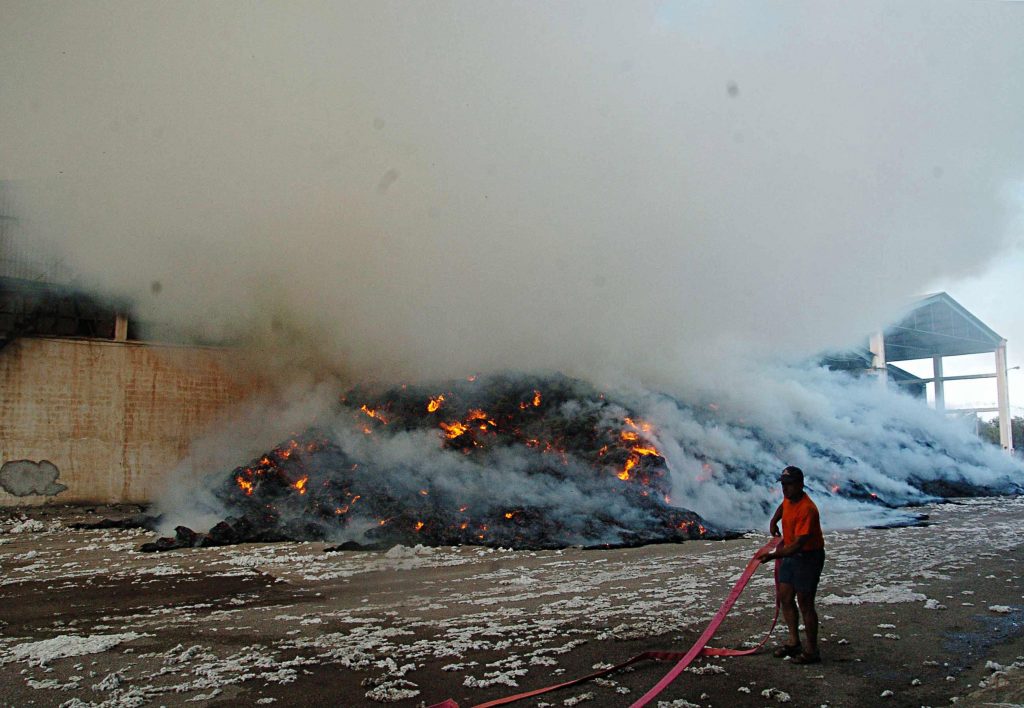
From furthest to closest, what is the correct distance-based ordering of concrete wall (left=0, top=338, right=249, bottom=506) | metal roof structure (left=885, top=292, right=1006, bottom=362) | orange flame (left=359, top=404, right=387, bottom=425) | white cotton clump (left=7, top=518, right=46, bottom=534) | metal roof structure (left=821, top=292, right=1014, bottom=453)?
metal roof structure (left=885, top=292, right=1006, bottom=362) < metal roof structure (left=821, top=292, right=1014, bottom=453) < concrete wall (left=0, top=338, right=249, bottom=506) < orange flame (left=359, top=404, right=387, bottom=425) < white cotton clump (left=7, top=518, right=46, bottom=534)

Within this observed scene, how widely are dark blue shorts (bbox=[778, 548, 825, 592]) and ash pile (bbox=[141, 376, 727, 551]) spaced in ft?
20.2

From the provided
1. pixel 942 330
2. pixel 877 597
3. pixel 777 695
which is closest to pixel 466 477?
pixel 877 597

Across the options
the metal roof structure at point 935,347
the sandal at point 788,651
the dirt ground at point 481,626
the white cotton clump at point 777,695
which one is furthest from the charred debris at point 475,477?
the metal roof structure at point 935,347

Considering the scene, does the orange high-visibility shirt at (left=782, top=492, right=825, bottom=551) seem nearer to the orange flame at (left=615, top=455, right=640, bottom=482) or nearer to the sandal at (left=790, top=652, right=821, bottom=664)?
the sandal at (left=790, top=652, right=821, bottom=664)

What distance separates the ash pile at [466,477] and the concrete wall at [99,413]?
3.70m

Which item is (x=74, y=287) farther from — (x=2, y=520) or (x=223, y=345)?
(x=2, y=520)

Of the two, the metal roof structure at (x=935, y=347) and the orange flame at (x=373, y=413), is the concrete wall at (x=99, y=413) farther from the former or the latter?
the metal roof structure at (x=935, y=347)

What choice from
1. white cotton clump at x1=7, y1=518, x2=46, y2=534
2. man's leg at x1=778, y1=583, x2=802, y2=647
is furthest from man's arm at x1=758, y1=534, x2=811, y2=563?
white cotton clump at x1=7, y1=518, x2=46, y2=534

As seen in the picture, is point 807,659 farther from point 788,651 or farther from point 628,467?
point 628,467

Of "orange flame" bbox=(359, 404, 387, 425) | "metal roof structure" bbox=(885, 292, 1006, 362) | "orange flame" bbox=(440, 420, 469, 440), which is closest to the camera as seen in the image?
"orange flame" bbox=(440, 420, 469, 440)

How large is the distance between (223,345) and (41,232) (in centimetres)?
496

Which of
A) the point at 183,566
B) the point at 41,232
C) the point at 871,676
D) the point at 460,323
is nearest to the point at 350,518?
the point at 183,566

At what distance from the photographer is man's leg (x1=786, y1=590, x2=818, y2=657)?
15.4 feet

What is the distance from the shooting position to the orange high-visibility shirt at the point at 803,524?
15.7 feet
